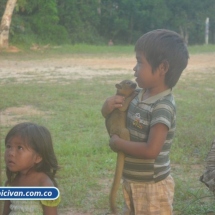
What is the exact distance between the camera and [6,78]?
30.2 ft

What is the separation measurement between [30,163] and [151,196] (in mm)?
493

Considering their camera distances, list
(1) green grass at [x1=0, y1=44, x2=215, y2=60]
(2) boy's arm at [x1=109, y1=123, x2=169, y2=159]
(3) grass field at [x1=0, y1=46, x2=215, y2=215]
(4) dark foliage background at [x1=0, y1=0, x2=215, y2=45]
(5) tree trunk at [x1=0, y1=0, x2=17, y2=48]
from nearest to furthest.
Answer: (2) boy's arm at [x1=109, y1=123, x2=169, y2=159], (3) grass field at [x1=0, y1=46, x2=215, y2=215], (1) green grass at [x1=0, y1=44, x2=215, y2=60], (4) dark foliage background at [x1=0, y1=0, x2=215, y2=45], (5) tree trunk at [x1=0, y1=0, x2=17, y2=48]

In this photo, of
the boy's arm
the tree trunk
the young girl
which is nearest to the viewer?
the young girl

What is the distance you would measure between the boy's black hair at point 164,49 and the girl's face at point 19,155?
1.81 ft

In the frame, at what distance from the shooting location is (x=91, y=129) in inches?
223

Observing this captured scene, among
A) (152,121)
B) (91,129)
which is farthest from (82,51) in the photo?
(152,121)

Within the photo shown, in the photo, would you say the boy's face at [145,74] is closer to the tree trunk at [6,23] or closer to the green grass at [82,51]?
the green grass at [82,51]

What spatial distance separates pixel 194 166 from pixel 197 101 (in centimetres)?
294

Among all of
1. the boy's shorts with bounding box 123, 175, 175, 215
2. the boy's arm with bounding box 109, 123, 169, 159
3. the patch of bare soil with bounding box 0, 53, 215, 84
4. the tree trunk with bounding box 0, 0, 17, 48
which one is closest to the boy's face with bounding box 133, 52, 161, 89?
the boy's arm with bounding box 109, 123, 169, 159

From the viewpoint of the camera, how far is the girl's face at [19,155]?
6.79 ft

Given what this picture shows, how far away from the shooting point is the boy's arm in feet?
7.22

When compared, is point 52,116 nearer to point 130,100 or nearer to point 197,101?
point 197,101

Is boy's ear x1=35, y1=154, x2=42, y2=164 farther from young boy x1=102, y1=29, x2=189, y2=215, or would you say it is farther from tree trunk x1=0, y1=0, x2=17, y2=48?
tree trunk x1=0, y1=0, x2=17, y2=48

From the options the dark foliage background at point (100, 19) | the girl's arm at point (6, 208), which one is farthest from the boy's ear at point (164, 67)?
the dark foliage background at point (100, 19)
